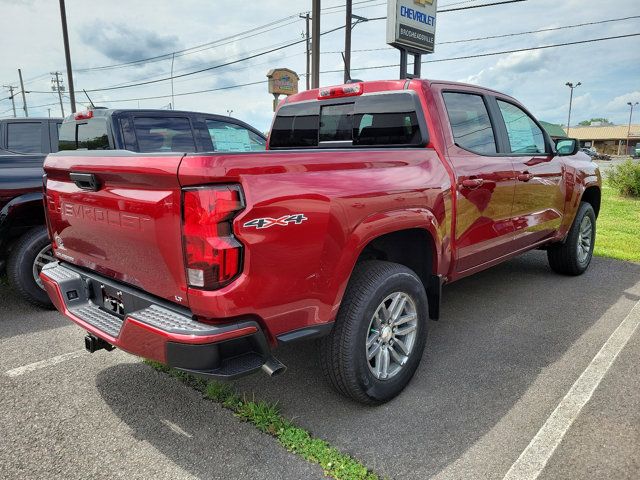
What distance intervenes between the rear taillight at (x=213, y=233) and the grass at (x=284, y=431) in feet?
3.25

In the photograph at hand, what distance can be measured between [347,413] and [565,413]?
1235 mm

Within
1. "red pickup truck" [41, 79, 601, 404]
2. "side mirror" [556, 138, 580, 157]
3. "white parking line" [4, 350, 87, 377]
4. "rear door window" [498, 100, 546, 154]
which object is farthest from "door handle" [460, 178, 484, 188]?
"white parking line" [4, 350, 87, 377]

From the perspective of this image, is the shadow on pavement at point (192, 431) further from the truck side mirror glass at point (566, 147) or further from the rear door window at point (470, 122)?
the truck side mirror glass at point (566, 147)

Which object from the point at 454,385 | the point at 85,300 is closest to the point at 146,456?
the point at 85,300

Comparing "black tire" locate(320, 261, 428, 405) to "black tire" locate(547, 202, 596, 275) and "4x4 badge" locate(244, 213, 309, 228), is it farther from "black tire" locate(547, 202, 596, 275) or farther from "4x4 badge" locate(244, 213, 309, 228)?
"black tire" locate(547, 202, 596, 275)

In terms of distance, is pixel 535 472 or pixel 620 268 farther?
pixel 620 268

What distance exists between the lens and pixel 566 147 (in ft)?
15.0

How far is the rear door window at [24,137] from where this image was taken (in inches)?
261

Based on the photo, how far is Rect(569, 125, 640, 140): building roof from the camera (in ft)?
242

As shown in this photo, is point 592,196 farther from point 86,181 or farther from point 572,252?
point 86,181

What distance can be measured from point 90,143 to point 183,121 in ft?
3.69

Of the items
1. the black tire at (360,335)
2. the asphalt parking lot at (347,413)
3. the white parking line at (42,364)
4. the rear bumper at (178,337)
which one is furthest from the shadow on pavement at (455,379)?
the white parking line at (42,364)

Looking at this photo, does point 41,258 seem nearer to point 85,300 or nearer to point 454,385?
point 85,300

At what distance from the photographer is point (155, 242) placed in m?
2.12
